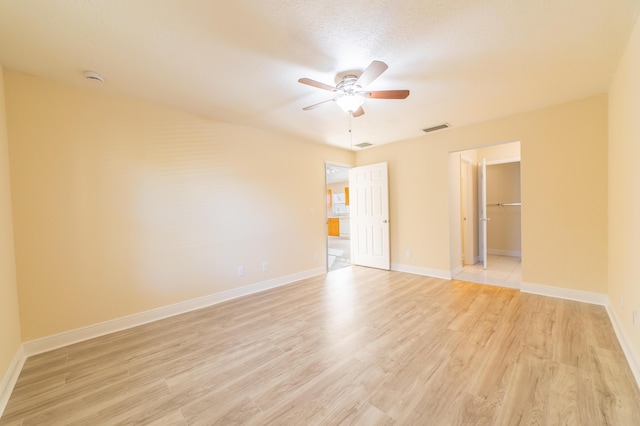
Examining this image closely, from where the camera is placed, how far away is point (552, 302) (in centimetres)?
310

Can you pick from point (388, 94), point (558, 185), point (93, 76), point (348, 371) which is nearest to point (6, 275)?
point (93, 76)

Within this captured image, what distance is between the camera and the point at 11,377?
1.86 metres

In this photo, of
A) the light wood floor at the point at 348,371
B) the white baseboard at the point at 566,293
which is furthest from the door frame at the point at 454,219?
the light wood floor at the point at 348,371

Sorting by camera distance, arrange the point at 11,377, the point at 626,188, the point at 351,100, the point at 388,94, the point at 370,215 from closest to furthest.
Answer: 1. the point at 11,377
2. the point at 626,188
3. the point at 388,94
4. the point at 351,100
5. the point at 370,215

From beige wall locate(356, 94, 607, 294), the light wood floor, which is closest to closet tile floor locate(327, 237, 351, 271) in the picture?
beige wall locate(356, 94, 607, 294)

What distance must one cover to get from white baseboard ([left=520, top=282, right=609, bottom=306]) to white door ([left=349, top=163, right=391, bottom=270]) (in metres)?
2.13

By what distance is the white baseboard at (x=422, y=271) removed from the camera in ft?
14.0

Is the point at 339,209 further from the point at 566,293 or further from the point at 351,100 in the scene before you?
the point at 351,100

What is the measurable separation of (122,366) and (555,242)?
193 inches

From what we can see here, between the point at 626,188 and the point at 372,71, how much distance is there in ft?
7.68

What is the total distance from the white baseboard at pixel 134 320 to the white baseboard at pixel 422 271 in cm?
228

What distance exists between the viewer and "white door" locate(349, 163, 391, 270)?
492 centimetres

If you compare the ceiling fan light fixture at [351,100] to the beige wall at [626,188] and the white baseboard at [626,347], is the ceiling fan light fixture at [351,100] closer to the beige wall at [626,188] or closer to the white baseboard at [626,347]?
the beige wall at [626,188]

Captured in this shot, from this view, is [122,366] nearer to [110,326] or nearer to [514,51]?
[110,326]
